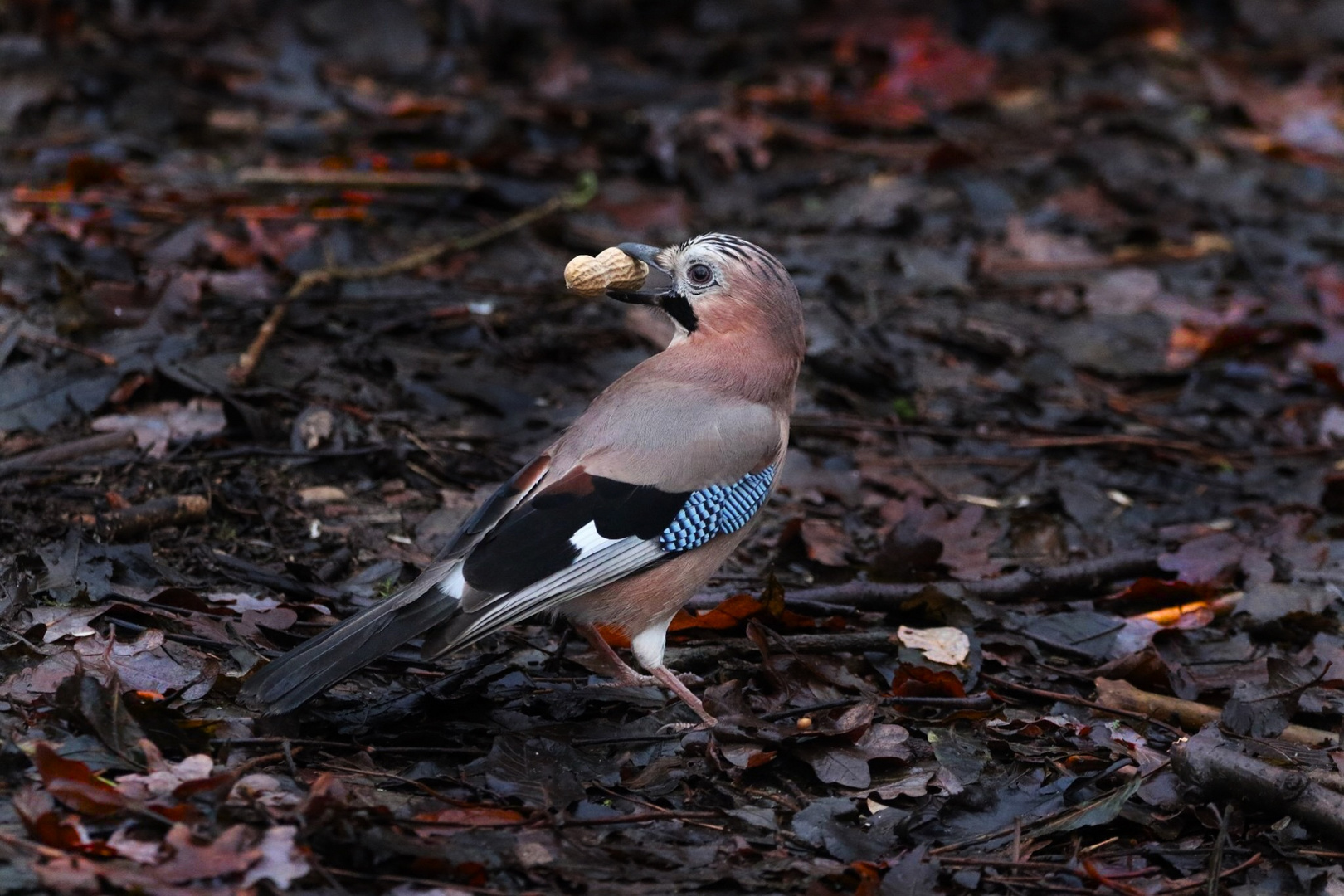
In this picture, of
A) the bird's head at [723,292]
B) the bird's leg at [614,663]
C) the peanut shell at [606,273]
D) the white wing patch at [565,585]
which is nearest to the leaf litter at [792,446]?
the bird's leg at [614,663]

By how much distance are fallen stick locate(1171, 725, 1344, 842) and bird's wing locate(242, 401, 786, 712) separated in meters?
1.27

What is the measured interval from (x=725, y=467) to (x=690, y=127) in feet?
13.2

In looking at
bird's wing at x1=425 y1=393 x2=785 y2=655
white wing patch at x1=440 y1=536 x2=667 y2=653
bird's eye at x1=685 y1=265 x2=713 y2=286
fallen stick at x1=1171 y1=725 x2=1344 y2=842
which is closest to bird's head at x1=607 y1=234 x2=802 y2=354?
bird's eye at x1=685 y1=265 x2=713 y2=286

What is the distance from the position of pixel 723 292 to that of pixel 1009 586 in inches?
47.6

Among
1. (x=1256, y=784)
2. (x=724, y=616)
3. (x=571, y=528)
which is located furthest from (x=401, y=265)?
(x=1256, y=784)

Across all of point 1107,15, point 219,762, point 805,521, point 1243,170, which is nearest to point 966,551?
point 805,521

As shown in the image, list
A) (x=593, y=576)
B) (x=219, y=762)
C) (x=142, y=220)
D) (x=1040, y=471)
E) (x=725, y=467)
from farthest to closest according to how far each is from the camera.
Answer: (x=142, y=220)
(x=1040, y=471)
(x=725, y=467)
(x=593, y=576)
(x=219, y=762)

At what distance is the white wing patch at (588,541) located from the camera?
3.81 metres

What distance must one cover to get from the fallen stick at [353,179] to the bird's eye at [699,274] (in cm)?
275

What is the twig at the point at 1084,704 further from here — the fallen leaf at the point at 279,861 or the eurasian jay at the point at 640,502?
the fallen leaf at the point at 279,861

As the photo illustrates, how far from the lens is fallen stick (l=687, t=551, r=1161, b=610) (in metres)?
4.45

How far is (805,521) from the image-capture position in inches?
200

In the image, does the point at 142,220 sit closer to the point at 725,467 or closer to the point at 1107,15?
the point at 725,467

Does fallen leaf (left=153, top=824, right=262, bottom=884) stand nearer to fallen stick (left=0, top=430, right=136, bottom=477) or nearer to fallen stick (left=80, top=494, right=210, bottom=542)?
fallen stick (left=80, top=494, right=210, bottom=542)
